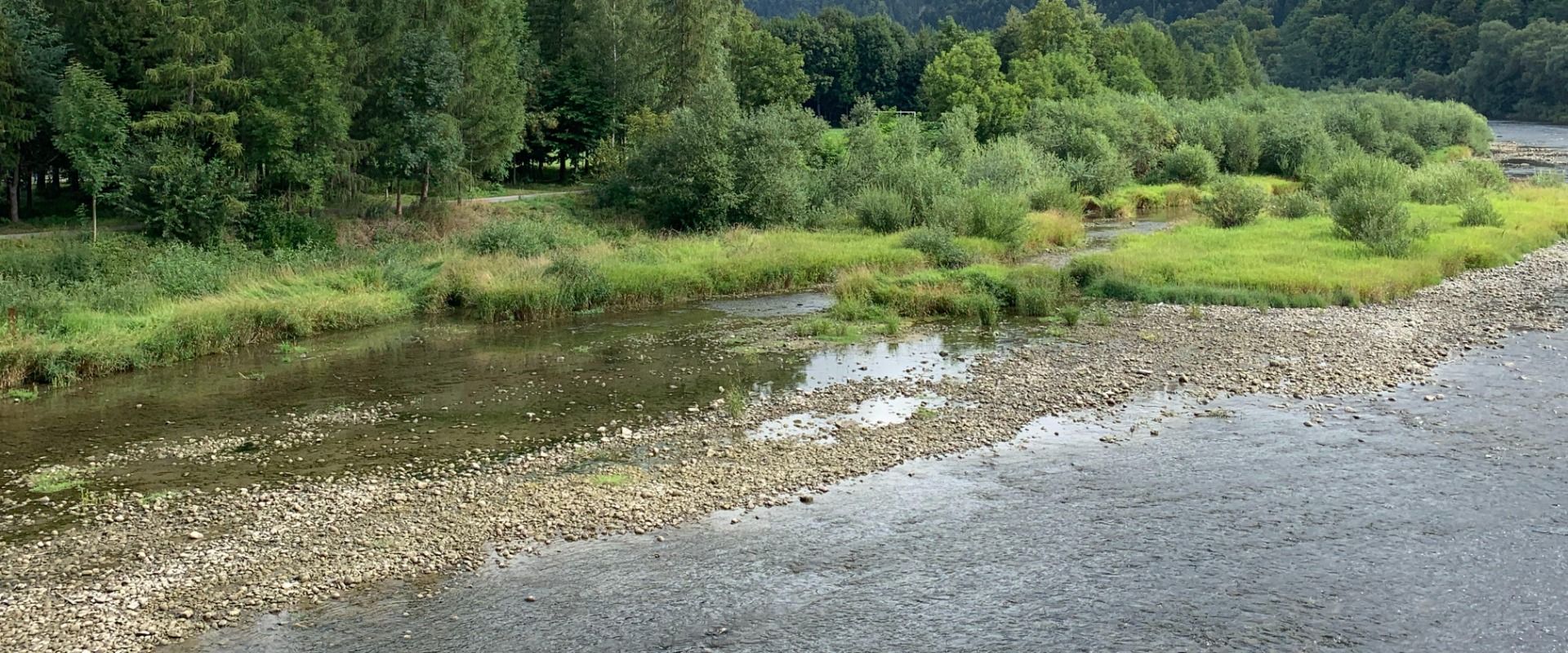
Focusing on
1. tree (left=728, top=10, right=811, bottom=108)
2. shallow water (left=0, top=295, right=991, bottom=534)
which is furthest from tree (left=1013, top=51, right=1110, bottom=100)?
shallow water (left=0, top=295, right=991, bottom=534)

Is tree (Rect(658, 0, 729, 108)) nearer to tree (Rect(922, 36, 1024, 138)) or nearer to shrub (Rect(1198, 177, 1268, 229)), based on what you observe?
tree (Rect(922, 36, 1024, 138))

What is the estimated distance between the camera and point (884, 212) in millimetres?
49656

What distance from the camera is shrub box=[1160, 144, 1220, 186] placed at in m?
74.1

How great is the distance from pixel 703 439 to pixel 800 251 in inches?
872

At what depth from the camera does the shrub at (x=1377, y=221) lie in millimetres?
39594

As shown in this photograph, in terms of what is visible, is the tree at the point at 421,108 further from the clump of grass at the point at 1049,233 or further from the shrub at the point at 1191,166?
the shrub at the point at 1191,166

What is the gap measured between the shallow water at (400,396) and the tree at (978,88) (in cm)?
5601

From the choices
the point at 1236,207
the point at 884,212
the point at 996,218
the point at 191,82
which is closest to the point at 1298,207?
the point at 1236,207

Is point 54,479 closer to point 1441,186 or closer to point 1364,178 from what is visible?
point 1364,178

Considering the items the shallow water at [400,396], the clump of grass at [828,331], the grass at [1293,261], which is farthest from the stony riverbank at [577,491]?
the clump of grass at [828,331]

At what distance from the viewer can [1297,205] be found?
52.0 metres

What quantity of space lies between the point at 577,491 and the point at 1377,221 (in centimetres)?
3401

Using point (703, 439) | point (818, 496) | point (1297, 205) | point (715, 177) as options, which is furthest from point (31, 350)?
point (1297, 205)

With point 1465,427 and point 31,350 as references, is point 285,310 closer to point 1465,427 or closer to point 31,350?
point 31,350
